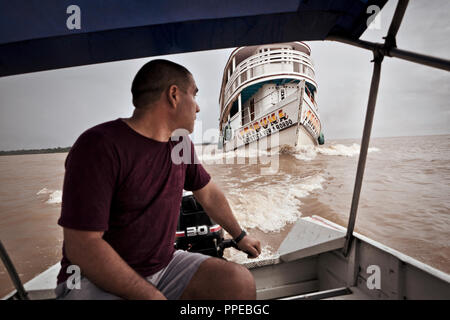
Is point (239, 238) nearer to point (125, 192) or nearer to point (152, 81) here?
point (125, 192)

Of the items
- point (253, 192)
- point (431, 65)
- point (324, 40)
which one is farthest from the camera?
point (253, 192)

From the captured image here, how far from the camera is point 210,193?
1.36m

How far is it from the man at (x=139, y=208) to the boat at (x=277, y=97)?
10.9 metres

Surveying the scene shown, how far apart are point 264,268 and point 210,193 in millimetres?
1021

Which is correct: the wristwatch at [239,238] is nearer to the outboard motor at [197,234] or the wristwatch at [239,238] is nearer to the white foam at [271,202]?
the outboard motor at [197,234]

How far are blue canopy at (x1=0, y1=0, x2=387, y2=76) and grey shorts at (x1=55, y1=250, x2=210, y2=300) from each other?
3.14ft

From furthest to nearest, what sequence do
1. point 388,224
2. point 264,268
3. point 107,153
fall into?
point 388,224, point 264,268, point 107,153

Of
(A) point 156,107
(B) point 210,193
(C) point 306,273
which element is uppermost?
(A) point 156,107

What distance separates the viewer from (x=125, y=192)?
0.85 meters

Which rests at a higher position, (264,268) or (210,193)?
(210,193)

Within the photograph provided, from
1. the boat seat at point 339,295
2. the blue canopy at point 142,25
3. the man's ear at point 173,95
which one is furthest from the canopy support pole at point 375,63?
the man's ear at point 173,95

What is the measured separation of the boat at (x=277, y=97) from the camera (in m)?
11.7
